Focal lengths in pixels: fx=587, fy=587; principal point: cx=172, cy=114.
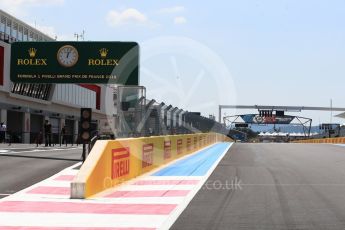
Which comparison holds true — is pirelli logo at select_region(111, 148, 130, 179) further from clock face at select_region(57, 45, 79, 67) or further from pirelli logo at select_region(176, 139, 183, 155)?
clock face at select_region(57, 45, 79, 67)

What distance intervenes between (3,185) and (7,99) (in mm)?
38304

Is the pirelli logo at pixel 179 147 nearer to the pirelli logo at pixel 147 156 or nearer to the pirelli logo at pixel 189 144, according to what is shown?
the pirelli logo at pixel 189 144

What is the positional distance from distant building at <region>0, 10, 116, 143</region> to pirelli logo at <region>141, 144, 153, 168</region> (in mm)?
23532

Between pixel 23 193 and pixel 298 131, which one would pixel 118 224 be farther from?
pixel 298 131

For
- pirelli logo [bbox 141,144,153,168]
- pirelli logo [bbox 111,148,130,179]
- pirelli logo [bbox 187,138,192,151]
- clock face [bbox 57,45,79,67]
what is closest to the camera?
pirelli logo [bbox 111,148,130,179]

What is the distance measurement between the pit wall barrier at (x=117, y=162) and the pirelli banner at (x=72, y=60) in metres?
6.93

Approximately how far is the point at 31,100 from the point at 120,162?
43732 millimetres

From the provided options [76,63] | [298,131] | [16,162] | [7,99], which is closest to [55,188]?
[16,162]

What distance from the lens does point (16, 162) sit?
17.6m

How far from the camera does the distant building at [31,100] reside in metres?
48.2

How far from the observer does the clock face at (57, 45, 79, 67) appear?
26219mm

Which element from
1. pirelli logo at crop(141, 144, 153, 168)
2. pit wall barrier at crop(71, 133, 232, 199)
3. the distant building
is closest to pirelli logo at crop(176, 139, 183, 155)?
pit wall barrier at crop(71, 133, 232, 199)

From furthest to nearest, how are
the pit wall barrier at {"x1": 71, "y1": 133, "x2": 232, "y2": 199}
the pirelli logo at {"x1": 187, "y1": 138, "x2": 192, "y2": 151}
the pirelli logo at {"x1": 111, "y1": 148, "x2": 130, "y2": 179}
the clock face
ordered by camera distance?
the pirelli logo at {"x1": 187, "y1": 138, "x2": 192, "y2": 151} < the clock face < the pirelli logo at {"x1": 111, "y1": 148, "x2": 130, "y2": 179} < the pit wall barrier at {"x1": 71, "y1": 133, "x2": 232, "y2": 199}

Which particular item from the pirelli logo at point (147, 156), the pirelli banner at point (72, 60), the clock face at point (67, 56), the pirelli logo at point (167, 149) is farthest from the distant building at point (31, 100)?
the pirelli logo at point (147, 156)
